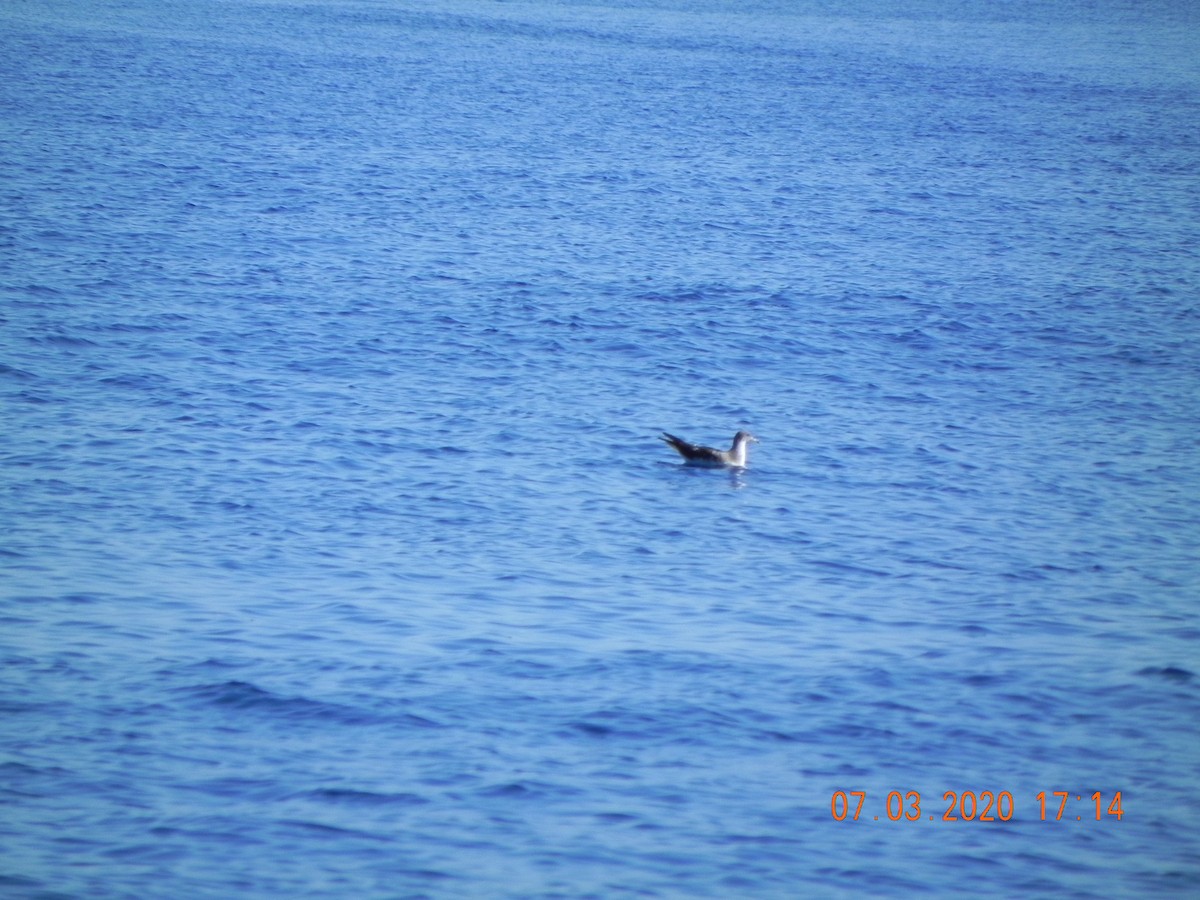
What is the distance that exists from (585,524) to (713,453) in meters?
3.10

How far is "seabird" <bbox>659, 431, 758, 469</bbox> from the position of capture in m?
23.5

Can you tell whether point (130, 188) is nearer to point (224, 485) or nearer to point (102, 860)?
point (224, 485)

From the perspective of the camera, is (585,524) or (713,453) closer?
(585,524)

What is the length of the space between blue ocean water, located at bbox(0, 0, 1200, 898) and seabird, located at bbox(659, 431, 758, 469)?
0.87ft

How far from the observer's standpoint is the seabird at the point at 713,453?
2347 cm

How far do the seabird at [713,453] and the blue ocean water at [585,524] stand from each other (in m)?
0.27

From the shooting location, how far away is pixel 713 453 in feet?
76.7
